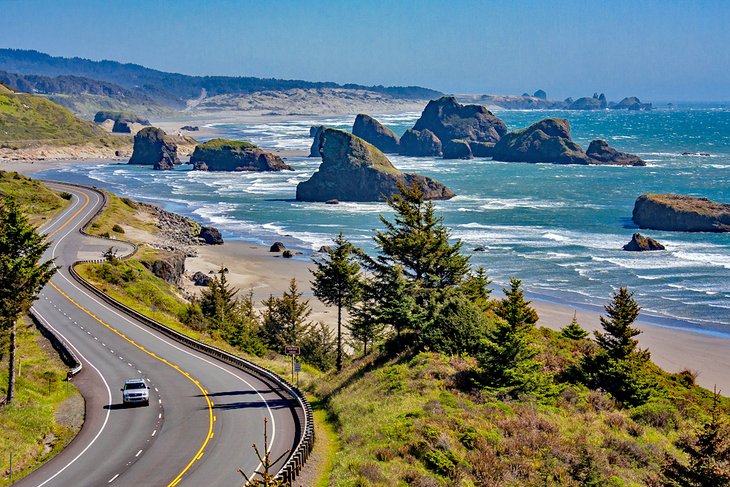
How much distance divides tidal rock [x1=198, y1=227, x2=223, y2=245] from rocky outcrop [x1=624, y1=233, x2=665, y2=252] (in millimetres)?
51317

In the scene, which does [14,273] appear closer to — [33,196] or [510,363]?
[510,363]

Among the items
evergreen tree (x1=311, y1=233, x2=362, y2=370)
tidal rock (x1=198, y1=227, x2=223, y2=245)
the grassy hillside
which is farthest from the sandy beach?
evergreen tree (x1=311, y1=233, x2=362, y2=370)

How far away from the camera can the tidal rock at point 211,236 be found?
102 meters

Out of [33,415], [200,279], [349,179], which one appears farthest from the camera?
[349,179]

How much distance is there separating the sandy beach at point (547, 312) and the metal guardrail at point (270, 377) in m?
17.7

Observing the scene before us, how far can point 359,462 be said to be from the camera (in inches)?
980

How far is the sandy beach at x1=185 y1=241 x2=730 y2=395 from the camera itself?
55094 millimetres

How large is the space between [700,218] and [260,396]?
83.8 metres

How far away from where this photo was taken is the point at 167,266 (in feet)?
243

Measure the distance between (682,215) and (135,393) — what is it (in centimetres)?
8785

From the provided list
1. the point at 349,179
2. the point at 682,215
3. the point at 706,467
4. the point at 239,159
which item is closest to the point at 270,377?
the point at 706,467

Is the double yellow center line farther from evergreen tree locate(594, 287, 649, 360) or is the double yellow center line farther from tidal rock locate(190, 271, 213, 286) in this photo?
tidal rock locate(190, 271, 213, 286)

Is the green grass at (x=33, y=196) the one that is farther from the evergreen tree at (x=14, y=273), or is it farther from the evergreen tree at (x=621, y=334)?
the evergreen tree at (x=621, y=334)

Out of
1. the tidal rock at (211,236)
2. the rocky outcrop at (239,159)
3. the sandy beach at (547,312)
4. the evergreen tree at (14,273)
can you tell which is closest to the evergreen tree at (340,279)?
the evergreen tree at (14,273)
